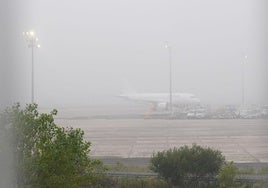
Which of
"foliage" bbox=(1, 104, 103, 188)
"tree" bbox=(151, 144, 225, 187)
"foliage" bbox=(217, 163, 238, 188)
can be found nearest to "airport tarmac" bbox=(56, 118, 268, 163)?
"tree" bbox=(151, 144, 225, 187)

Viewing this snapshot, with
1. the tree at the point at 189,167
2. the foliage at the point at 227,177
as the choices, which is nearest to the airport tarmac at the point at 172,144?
the tree at the point at 189,167

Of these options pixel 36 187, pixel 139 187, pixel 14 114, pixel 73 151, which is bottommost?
pixel 139 187

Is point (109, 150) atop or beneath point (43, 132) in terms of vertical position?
beneath

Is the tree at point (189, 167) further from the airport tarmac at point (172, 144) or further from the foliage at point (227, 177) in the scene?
the airport tarmac at point (172, 144)

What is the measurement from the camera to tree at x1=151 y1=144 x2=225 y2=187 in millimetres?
8586

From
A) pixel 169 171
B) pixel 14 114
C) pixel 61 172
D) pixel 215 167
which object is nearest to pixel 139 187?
pixel 169 171

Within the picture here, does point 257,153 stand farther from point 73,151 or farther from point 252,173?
point 73,151

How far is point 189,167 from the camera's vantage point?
8570 mm

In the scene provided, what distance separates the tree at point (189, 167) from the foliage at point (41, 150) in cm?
308

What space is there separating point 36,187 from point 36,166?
14.8 inches

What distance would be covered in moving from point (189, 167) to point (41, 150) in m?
3.87

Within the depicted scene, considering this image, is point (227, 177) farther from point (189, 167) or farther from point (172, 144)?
point (172, 144)

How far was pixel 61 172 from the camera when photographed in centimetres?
568

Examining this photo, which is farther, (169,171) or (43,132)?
(169,171)
